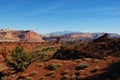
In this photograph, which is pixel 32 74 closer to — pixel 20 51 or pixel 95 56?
pixel 20 51

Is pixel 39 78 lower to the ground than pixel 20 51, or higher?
lower

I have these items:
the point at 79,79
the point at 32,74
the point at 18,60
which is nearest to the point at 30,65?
the point at 18,60

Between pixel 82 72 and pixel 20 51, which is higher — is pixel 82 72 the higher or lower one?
the lower one

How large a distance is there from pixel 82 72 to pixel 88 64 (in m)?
2.25

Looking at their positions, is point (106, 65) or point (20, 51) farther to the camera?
point (20, 51)

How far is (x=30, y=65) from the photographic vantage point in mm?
25469

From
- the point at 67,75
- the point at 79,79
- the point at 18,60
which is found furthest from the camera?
the point at 18,60

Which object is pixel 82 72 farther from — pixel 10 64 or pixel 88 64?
pixel 10 64

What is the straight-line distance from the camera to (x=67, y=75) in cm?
1998

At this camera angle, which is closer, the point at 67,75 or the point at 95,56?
the point at 67,75

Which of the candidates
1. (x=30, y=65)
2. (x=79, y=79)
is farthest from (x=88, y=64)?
(x=30, y=65)

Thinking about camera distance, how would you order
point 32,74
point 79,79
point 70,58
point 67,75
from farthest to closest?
point 70,58 → point 32,74 → point 67,75 → point 79,79

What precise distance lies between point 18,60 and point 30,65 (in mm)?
1493

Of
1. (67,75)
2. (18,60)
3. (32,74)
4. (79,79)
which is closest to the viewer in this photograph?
(79,79)
